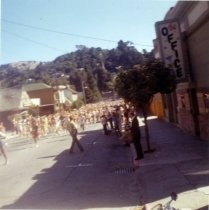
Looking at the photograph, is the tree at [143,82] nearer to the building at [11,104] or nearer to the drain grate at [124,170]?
the drain grate at [124,170]

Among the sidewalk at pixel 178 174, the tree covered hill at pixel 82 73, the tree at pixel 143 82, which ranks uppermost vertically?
the tree covered hill at pixel 82 73

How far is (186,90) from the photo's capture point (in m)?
19.1

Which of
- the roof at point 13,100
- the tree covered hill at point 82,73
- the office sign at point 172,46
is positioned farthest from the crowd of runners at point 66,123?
the tree covered hill at point 82,73

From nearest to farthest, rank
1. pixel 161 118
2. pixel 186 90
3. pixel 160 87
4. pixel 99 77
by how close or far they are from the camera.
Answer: pixel 160 87
pixel 186 90
pixel 161 118
pixel 99 77

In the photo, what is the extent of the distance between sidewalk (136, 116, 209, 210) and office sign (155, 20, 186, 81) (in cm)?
282

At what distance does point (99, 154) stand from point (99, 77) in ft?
311

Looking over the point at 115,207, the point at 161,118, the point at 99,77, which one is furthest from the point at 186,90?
the point at 99,77

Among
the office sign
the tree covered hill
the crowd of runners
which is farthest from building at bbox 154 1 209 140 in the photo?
the tree covered hill

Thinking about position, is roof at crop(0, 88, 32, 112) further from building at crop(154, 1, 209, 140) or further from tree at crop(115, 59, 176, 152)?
tree at crop(115, 59, 176, 152)

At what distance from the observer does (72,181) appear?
472 inches

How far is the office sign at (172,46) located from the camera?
17.1 metres

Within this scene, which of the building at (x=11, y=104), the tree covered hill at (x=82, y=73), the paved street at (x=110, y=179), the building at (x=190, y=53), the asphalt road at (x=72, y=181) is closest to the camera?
the paved street at (x=110, y=179)

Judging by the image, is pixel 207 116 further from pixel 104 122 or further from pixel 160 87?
pixel 104 122

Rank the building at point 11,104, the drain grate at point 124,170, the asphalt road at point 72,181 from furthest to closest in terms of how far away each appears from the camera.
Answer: the building at point 11,104 → the drain grate at point 124,170 → the asphalt road at point 72,181
